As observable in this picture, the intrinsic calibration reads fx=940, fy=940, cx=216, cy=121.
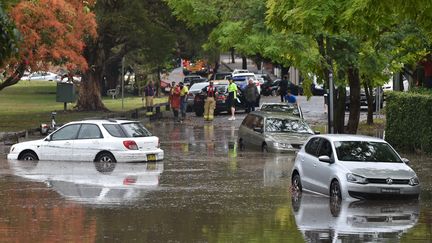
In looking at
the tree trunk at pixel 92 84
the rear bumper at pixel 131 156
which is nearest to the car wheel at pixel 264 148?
the rear bumper at pixel 131 156

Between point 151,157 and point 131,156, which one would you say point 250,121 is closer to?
point 151,157

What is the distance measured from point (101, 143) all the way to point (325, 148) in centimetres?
894

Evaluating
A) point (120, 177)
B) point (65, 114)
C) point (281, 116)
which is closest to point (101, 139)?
point (120, 177)

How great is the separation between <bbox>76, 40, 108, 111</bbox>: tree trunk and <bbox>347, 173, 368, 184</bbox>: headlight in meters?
37.6

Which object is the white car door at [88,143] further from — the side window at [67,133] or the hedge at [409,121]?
the hedge at [409,121]

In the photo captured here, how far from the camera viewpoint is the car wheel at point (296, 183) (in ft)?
67.5

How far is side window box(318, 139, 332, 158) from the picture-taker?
19.5m

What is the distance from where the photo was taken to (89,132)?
26859 mm

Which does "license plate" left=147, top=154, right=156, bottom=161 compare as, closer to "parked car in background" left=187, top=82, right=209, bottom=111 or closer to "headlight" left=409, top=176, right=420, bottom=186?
"headlight" left=409, top=176, right=420, bottom=186

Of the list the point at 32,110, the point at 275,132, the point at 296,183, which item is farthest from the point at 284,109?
the point at 32,110

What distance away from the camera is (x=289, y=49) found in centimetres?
3198

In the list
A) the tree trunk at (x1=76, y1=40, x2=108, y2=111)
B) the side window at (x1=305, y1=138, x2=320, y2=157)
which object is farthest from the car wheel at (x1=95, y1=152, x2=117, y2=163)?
the tree trunk at (x1=76, y1=40, x2=108, y2=111)

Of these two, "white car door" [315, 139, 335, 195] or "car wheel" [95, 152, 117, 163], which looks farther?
"car wheel" [95, 152, 117, 163]

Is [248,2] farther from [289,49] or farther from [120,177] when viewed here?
[120,177]
